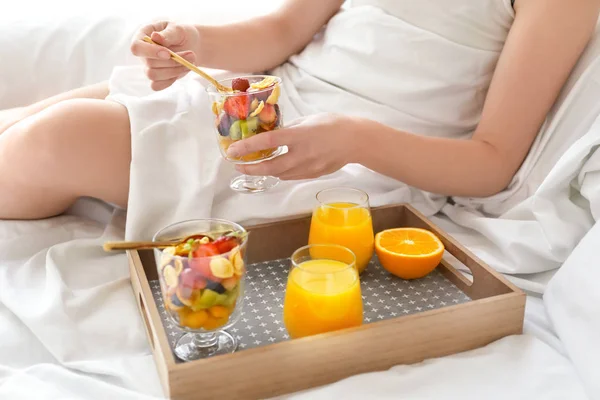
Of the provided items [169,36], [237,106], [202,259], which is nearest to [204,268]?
[202,259]

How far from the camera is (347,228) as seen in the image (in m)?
1.01

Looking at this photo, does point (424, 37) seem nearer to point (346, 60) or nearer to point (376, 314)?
point (346, 60)

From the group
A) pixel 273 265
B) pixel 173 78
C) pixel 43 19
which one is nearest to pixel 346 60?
pixel 173 78

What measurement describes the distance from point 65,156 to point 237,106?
11.7 inches

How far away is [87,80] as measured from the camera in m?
1.51

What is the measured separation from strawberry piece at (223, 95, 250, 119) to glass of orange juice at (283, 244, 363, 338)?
22cm

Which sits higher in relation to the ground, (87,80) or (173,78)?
(173,78)

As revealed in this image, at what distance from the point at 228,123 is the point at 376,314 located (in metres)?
0.33

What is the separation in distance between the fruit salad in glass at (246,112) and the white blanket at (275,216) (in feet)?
0.43

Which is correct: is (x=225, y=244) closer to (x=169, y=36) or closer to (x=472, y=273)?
(x=472, y=273)

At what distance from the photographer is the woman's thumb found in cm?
112

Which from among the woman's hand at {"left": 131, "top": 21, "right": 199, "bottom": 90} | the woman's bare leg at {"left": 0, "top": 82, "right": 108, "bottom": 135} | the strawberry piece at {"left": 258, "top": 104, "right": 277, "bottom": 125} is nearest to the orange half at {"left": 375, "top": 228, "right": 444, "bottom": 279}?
the strawberry piece at {"left": 258, "top": 104, "right": 277, "bottom": 125}

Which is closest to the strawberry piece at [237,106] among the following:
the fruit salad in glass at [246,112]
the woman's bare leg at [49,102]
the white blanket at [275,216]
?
the fruit salad in glass at [246,112]

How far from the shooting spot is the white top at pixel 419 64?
1.22 m
